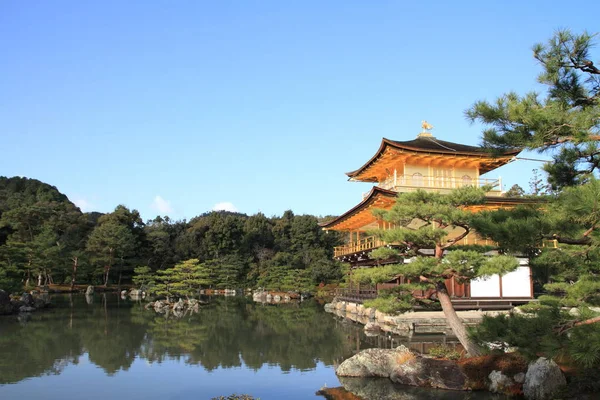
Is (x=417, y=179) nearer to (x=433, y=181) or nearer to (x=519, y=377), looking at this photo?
(x=433, y=181)

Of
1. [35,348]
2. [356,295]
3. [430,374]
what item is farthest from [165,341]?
[356,295]

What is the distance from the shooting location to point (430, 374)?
8078 millimetres

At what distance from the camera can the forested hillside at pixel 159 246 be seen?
111ft

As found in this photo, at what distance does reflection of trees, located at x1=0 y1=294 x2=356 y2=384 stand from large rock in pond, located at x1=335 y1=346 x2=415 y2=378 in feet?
5.29

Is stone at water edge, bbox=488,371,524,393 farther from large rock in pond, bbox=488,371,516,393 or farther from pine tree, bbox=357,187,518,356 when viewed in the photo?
pine tree, bbox=357,187,518,356

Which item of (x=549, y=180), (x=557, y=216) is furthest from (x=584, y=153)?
(x=557, y=216)

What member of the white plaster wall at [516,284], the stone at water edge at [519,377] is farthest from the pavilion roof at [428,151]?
the stone at water edge at [519,377]

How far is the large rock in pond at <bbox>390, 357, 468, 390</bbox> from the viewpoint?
310 inches

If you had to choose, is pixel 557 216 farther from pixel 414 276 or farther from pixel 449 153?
pixel 449 153

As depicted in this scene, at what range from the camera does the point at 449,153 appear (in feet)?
60.5

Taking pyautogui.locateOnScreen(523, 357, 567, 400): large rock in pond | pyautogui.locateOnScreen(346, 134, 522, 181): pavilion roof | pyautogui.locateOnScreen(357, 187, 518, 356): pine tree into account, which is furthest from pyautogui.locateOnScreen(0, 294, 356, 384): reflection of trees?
pyautogui.locateOnScreen(346, 134, 522, 181): pavilion roof

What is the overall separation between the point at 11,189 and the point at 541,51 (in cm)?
6216

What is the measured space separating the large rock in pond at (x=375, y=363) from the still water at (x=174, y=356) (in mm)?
272

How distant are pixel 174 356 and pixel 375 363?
5.06m
